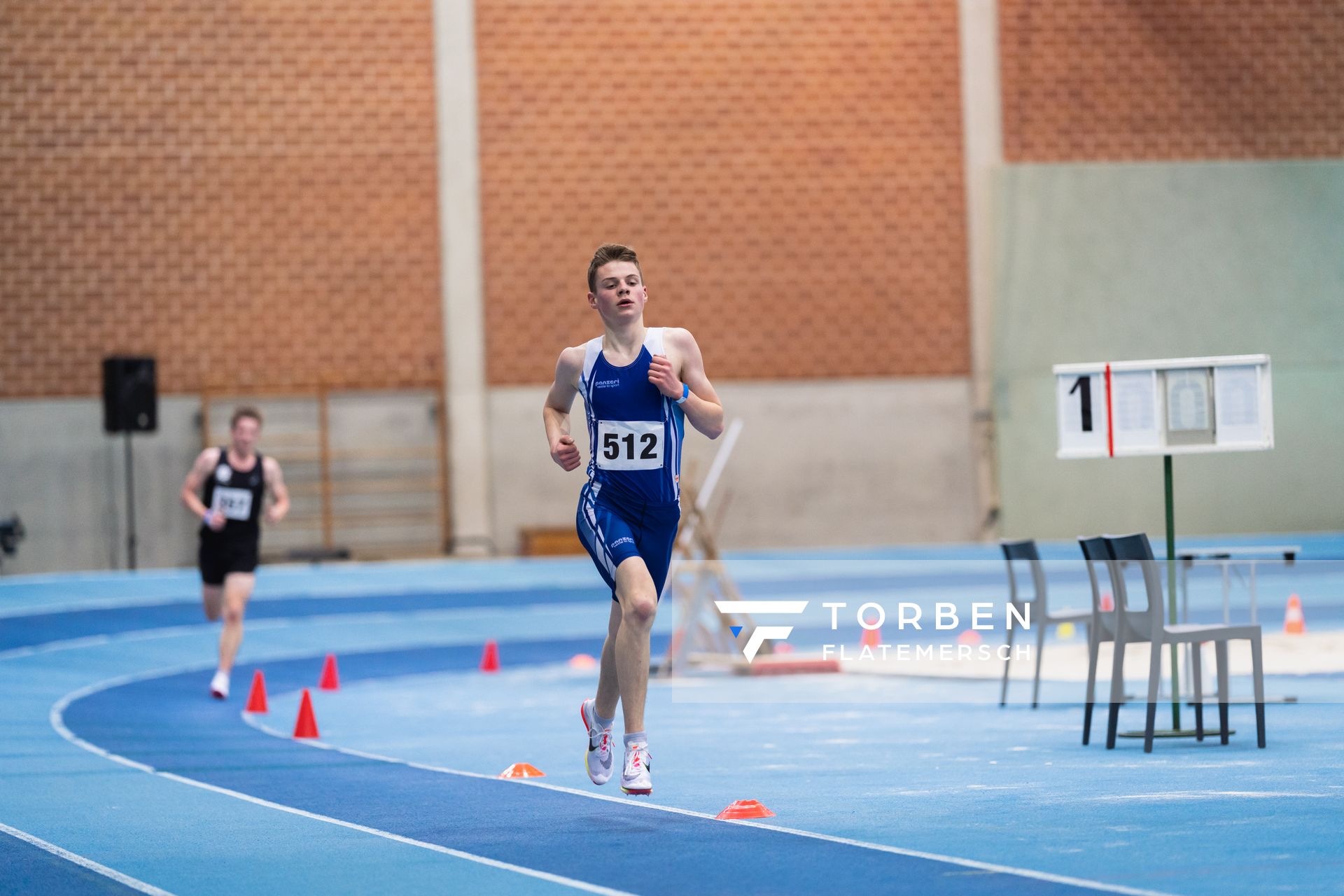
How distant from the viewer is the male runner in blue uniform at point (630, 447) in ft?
20.1

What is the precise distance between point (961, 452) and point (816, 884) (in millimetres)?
20095

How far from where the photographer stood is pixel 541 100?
78.1 ft

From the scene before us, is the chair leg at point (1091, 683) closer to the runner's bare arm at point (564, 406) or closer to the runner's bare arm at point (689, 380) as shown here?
the runner's bare arm at point (689, 380)

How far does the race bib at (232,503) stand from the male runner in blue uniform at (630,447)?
596 centimetres

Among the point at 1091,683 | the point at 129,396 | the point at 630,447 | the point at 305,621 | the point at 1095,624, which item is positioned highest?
the point at 129,396

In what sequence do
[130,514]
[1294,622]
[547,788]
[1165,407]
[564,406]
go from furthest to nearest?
[130,514] → [1294,622] → [1165,407] → [547,788] → [564,406]

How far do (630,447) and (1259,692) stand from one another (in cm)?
316

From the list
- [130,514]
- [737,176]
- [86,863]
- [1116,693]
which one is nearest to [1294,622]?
[1116,693]

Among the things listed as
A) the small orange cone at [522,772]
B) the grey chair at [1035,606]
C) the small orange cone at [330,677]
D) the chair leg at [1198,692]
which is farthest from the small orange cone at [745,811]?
the small orange cone at [330,677]

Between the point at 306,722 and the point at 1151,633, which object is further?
the point at 306,722

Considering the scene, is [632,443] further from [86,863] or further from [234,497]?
[234,497]

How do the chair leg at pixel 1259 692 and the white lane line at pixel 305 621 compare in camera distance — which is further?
the white lane line at pixel 305 621

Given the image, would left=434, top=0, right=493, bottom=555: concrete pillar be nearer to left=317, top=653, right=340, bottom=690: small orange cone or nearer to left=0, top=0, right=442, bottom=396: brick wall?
left=0, top=0, right=442, bottom=396: brick wall

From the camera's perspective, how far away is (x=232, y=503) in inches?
462
